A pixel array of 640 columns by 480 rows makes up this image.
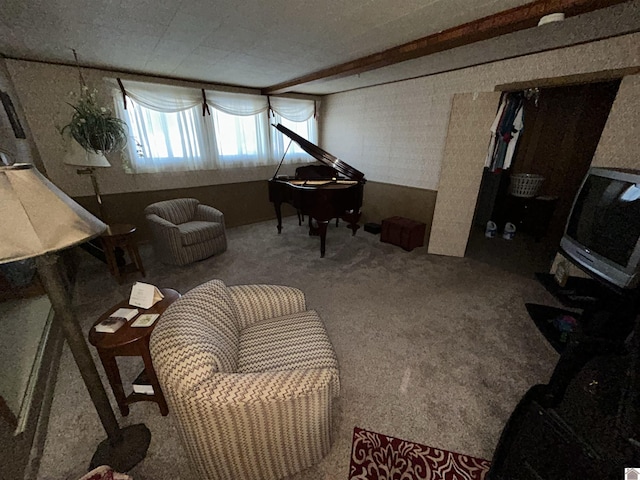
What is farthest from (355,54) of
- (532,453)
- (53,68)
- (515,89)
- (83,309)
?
(83,309)

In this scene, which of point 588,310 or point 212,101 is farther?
point 212,101

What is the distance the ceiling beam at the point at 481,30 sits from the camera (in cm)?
147

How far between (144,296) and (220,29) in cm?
205

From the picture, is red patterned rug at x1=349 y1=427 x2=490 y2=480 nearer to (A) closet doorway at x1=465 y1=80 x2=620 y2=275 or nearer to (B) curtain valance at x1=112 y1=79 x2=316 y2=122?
(A) closet doorway at x1=465 y1=80 x2=620 y2=275

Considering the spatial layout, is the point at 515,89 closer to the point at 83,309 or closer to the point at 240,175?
the point at 240,175

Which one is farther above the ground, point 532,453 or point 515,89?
point 515,89

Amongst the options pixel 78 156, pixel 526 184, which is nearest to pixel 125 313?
pixel 78 156

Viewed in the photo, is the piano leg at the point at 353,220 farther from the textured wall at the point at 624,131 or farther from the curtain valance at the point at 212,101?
the textured wall at the point at 624,131

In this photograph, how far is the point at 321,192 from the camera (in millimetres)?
3027

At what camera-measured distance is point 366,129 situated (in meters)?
4.43

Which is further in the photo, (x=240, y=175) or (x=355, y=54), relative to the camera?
(x=240, y=175)

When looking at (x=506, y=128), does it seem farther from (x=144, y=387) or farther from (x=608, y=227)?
(x=144, y=387)

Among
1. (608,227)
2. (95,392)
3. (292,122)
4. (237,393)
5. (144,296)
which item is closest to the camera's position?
(237,393)

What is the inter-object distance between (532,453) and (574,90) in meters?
4.80
